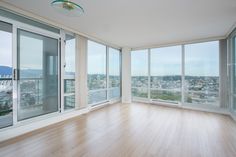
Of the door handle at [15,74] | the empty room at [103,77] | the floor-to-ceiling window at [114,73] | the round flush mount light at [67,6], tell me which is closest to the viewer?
the round flush mount light at [67,6]

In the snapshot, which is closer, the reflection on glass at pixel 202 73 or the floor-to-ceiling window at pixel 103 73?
the reflection on glass at pixel 202 73

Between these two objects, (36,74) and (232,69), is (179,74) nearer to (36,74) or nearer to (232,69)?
(232,69)

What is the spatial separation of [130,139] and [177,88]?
3515 mm

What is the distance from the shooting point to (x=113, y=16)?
9.72 feet

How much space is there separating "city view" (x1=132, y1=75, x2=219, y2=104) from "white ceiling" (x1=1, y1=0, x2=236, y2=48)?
161cm

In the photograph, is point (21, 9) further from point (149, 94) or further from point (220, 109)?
point (220, 109)

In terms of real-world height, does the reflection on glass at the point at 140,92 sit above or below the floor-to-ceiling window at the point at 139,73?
below

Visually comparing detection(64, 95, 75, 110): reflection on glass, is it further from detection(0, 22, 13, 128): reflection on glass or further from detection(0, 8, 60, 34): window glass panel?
detection(0, 8, 60, 34): window glass panel

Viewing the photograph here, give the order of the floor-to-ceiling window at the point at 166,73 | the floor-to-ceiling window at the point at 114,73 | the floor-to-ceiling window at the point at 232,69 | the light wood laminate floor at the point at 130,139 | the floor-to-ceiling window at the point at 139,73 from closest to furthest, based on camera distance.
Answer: the light wood laminate floor at the point at 130,139, the floor-to-ceiling window at the point at 232,69, the floor-to-ceiling window at the point at 166,73, the floor-to-ceiling window at the point at 114,73, the floor-to-ceiling window at the point at 139,73

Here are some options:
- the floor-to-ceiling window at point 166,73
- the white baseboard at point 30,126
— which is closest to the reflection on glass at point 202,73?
the floor-to-ceiling window at point 166,73

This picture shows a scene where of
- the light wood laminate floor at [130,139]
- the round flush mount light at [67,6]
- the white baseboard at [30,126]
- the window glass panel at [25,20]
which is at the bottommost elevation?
the light wood laminate floor at [130,139]

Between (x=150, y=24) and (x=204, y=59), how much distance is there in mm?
2662

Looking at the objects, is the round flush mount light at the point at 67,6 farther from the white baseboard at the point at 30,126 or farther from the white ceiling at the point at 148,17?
the white baseboard at the point at 30,126

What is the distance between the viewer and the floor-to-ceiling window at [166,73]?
5230 millimetres
